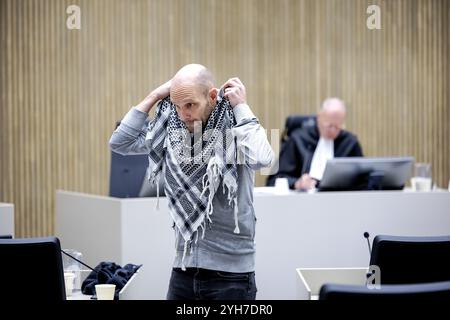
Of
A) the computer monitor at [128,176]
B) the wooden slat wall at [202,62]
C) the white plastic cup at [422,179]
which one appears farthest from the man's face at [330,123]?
the computer monitor at [128,176]

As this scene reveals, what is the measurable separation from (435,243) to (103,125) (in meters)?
4.69

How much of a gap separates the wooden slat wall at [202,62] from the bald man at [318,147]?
129 centimetres

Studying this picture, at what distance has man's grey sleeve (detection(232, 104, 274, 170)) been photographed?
2.44 meters

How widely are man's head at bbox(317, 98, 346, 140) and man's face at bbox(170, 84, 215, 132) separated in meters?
3.06

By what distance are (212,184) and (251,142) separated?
0.19 meters

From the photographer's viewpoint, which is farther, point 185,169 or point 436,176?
point 436,176

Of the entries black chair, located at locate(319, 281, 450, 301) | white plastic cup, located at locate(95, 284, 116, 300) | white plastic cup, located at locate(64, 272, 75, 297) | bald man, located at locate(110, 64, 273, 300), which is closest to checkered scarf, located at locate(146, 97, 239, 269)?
bald man, located at locate(110, 64, 273, 300)

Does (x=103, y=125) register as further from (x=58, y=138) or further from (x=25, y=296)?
(x=25, y=296)

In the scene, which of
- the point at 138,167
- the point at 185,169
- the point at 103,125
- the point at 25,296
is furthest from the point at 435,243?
the point at 103,125

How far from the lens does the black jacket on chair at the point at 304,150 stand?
5.68 m

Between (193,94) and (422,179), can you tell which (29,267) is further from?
(422,179)

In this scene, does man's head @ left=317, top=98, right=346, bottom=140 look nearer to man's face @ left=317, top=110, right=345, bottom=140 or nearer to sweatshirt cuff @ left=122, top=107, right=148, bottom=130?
man's face @ left=317, top=110, right=345, bottom=140

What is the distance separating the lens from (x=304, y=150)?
567 cm

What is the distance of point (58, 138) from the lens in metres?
6.75
